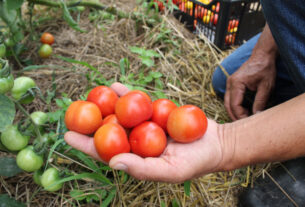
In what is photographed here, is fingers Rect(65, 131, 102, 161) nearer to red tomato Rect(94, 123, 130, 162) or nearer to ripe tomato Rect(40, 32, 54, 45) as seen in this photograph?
red tomato Rect(94, 123, 130, 162)

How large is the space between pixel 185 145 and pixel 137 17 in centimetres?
178

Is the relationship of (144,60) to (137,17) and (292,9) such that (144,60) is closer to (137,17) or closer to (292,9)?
(137,17)

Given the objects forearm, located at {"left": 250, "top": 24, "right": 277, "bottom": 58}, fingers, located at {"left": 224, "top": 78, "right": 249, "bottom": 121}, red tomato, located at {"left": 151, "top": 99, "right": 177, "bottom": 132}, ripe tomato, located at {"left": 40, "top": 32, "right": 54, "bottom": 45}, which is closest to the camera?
red tomato, located at {"left": 151, "top": 99, "right": 177, "bottom": 132}

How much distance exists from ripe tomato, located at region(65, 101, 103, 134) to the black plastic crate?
1490mm

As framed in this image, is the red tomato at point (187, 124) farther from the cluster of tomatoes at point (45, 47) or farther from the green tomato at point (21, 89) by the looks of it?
the cluster of tomatoes at point (45, 47)

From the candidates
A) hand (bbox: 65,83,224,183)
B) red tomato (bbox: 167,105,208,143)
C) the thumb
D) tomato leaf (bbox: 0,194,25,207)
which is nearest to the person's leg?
hand (bbox: 65,83,224,183)

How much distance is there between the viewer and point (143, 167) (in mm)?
979

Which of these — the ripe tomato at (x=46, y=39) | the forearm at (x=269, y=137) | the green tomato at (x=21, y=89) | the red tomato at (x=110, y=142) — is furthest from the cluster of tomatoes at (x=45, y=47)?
the forearm at (x=269, y=137)

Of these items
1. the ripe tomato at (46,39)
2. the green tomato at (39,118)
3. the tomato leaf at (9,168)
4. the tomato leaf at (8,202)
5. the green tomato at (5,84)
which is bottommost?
the tomato leaf at (8,202)

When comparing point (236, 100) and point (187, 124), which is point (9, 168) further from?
point (236, 100)

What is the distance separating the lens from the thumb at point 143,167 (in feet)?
3.18

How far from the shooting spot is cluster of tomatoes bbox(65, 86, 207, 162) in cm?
109

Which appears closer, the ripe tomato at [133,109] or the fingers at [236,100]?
the ripe tomato at [133,109]

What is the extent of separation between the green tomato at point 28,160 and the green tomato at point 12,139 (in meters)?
0.04
